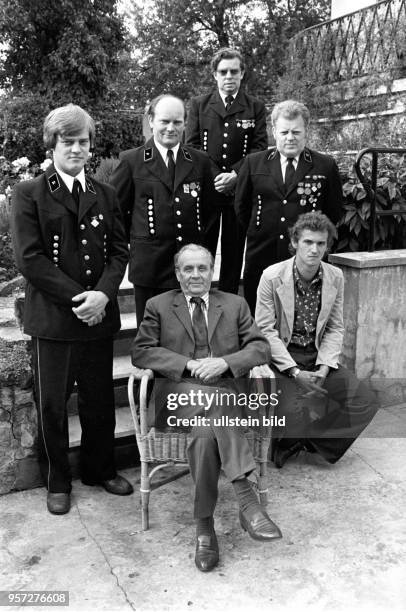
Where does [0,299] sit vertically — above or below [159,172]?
below

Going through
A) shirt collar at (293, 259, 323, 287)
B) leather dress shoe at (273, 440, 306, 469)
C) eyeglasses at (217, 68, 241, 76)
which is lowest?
leather dress shoe at (273, 440, 306, 469)

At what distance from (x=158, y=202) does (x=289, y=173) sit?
2.68 ft

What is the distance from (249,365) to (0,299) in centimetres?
184

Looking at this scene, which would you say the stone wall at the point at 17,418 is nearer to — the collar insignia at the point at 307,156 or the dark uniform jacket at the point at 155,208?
the dark uniform jacket at the point at 155,208

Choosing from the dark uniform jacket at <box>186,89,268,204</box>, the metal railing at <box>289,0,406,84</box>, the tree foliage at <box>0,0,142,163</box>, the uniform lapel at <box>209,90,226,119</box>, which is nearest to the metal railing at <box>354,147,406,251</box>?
the dark uniform jacket at <box>186,89,268,204</box>

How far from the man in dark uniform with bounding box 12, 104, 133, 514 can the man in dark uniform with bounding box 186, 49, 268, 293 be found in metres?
1.00

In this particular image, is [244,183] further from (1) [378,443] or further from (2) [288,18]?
(2) [288,18]

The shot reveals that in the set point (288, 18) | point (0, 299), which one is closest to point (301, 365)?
point (0, 299)

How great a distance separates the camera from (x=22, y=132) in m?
11.8

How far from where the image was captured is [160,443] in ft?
9.29

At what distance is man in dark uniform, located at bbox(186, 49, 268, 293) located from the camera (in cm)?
→ 385

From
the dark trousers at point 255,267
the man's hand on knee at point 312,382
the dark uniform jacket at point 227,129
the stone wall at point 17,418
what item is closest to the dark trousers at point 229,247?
the dark uniform jacket at point 227,129

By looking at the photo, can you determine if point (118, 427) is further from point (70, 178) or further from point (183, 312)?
point (70, 178)

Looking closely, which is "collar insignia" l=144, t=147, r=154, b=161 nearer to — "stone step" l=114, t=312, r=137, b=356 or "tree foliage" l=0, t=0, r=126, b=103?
"stone step" l=114, t=312, r=137, b=356
